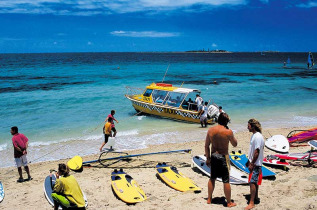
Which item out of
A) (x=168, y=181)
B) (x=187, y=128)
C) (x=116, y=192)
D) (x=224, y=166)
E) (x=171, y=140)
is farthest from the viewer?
(x=187, y=128)

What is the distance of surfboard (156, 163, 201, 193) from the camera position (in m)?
7.54

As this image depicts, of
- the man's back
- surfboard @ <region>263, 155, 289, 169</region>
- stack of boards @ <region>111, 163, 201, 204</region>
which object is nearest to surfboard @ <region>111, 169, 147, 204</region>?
stack of boards @ <region>111, 163, 201, 204</region>

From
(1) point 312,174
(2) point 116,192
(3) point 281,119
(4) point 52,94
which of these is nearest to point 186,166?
(2) point 116,192

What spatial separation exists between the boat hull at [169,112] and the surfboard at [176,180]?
27.7 feet

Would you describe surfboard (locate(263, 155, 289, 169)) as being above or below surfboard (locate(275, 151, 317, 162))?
above

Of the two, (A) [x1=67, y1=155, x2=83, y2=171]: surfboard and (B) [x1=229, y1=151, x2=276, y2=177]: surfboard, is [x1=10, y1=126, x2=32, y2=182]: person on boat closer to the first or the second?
(A) [x1=67, y1=155, x2=83, y2=171]: surfboard

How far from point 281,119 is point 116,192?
15290 millimetres

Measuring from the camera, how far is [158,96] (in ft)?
62.6

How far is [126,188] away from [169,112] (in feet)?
35.2

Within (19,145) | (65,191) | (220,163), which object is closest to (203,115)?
(19,145)

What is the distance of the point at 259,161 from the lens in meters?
5.70

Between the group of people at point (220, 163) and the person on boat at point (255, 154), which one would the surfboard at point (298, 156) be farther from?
the person on boat at point (255, 154)

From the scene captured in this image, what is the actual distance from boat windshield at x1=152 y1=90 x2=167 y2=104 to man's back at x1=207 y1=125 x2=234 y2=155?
43.3 ft

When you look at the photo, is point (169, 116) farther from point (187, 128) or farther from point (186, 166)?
point (186, 166)
